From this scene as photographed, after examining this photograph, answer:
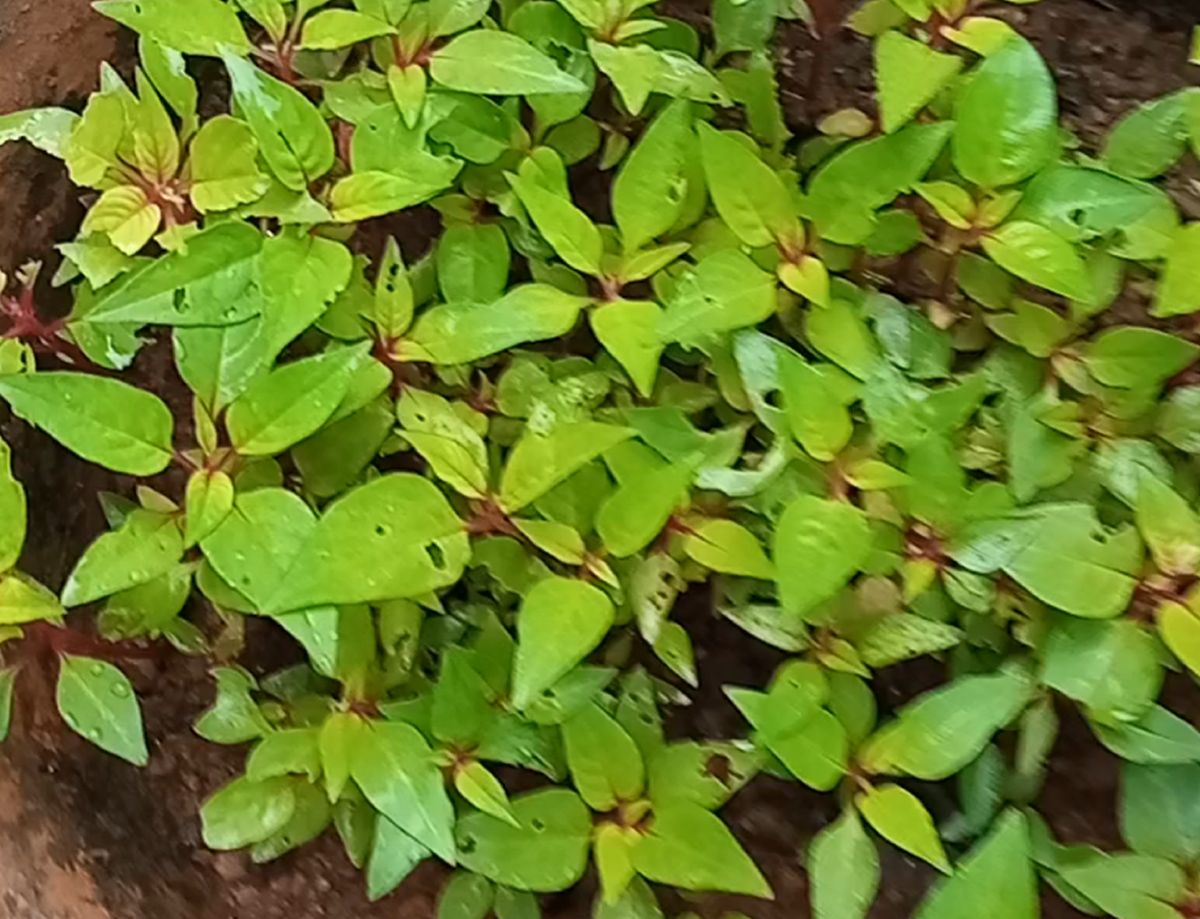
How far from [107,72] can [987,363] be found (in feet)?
1.68

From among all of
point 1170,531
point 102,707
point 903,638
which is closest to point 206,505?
point 102,707

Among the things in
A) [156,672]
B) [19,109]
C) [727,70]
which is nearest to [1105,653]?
[727,70]

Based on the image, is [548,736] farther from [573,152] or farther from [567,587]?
[573,152]

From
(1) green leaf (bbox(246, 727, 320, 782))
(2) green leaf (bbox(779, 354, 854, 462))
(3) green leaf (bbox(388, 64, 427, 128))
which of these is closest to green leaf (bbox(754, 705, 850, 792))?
(2) green leaf (bbox(779, 354, 854, 462))

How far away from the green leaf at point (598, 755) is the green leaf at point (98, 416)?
249 millimetres

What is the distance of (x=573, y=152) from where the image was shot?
88 cm

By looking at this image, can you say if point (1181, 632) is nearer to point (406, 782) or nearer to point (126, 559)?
point (406, 782)

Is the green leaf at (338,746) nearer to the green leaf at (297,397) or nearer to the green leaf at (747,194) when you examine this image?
the green leaf at (297,397)

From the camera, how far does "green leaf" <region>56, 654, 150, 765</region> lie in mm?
782

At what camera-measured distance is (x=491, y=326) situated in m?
0.78

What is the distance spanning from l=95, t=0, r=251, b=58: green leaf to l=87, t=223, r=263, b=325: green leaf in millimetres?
97

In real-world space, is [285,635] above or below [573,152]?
below

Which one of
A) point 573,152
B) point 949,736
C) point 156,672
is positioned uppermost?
point 573,152

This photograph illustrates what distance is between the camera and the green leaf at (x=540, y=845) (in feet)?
2.51
